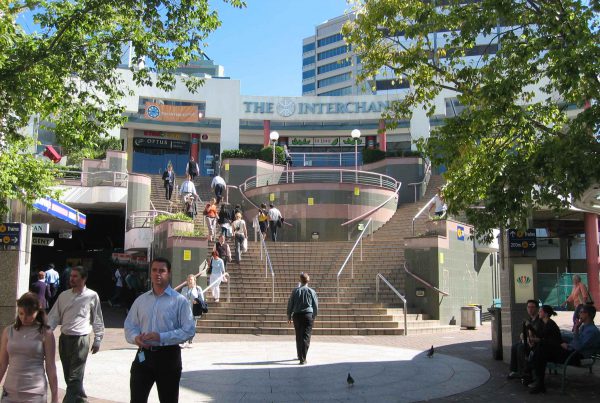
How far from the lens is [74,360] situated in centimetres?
666

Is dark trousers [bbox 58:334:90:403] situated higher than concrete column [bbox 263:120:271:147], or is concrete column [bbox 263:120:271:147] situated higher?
concrete column [bbox 263:120:271:147]

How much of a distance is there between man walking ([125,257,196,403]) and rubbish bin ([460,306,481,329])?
13.9m

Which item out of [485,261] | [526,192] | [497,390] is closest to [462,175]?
[526,192]

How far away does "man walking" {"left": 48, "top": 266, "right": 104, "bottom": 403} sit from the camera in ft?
21.8

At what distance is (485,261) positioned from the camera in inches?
854

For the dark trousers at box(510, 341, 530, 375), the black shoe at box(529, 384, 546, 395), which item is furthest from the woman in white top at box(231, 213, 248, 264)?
the black shoe at box(529, 384, 546, 395)

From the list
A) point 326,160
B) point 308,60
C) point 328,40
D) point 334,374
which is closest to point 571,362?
point 334,374

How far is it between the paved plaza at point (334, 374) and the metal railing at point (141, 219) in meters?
9.92

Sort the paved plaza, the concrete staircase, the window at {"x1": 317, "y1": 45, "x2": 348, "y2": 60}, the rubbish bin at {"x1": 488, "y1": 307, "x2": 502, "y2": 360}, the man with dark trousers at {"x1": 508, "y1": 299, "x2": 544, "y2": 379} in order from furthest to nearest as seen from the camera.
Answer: the window at {"x1": 317, "y1": 45, "x2": 348, "y2": 60}
the concrete staircase
the rubbish bin at {"x1": 488, "y1": 307, "x2": 502, "y2": 360}
the man with dark trousers at {"x1": 508, "y1": 299, "x2": 544, "y2": 379}
the paved plaza

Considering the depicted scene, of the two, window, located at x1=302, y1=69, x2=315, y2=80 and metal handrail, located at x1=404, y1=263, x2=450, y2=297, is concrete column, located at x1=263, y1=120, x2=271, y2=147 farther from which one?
window, located at x1=302, y1=69, x2=315, y2=80

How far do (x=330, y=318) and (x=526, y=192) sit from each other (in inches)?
318

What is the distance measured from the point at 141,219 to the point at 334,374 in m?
16.4

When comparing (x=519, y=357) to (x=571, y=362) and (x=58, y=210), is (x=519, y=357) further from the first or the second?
(x=58, y=210)

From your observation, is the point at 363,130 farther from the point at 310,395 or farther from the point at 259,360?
the point at 310,395
